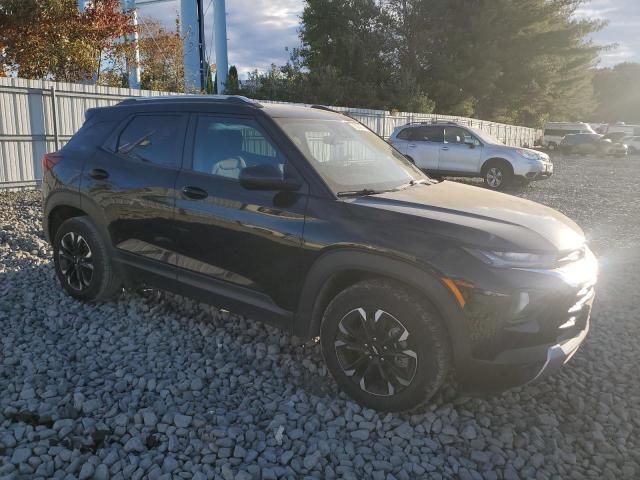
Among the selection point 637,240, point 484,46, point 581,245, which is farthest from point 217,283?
point 484,46

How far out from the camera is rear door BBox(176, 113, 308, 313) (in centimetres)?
332

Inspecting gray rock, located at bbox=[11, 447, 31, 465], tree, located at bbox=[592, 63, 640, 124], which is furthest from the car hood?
tree, located at bbox=[592, 63, 640, 124]

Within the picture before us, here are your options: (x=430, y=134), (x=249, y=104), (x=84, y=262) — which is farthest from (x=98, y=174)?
(x=430, y=134)

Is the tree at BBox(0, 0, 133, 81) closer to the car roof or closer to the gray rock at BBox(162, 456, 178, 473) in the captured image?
the car roof

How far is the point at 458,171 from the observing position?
14633 millimetres

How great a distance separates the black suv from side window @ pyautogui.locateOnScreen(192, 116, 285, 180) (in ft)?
0.03

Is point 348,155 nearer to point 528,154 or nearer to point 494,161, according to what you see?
point 494,161

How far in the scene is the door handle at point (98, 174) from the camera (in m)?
4.34

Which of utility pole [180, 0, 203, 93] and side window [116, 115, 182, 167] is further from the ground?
utility pole [180, 0, 203, 93]

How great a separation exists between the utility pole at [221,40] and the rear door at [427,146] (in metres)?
13.8

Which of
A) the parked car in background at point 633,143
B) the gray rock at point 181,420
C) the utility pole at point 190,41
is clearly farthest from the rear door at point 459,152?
the parked car in background at point 633,143

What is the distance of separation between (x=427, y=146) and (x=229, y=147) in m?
11.6

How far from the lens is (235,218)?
11.5 feet

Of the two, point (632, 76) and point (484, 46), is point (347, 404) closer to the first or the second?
point (484, 46)
